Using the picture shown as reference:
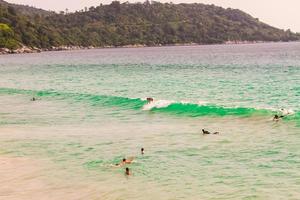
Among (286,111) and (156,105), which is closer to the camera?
(286,111)

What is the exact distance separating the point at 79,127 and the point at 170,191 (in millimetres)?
16737

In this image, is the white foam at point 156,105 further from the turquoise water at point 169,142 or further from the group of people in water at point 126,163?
the group of people in water at point 126,163

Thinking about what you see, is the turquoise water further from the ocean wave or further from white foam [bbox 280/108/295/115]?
white foam [bbox 280/108/295/115]

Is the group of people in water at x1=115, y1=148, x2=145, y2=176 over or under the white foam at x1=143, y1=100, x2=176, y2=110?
under

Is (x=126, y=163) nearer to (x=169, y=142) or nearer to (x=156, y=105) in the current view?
(x=169, y=142)

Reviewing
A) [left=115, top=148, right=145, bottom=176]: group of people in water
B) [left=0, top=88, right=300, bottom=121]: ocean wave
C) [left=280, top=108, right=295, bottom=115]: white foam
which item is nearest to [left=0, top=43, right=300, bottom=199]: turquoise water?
[left=0, top=88, right=300, bottom=121]: ocean wave

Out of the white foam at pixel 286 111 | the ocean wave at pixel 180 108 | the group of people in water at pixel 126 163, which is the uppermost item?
the white foam at pixel 286 111

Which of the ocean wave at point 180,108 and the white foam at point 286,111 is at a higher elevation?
the white foam at point 286,111

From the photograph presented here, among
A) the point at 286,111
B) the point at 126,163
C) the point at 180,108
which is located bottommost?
the point at 126,163

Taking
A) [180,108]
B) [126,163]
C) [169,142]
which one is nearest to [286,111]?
[180,108]

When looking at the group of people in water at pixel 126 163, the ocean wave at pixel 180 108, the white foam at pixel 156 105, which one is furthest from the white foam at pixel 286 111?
the group of people in water at pixel 126 163

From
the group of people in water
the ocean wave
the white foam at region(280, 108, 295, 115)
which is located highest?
the white foam at region(280, 108, 295, 115)

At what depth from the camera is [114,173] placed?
23406 millimetres

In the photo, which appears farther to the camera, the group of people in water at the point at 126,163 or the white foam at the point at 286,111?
the white foam at the point at 286,111
